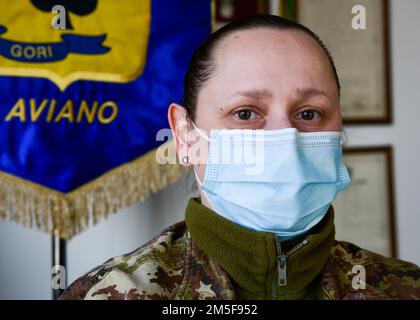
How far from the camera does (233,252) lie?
0.72 m

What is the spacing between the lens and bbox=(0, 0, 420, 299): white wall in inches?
48.0

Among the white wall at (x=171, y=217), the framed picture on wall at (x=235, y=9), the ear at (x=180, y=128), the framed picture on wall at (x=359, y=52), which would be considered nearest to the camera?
the ear at (x=180, y=128)

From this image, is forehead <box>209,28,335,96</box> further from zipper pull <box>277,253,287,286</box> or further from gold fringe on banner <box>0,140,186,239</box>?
gold fringe on banner <box>0,140,186,239</box>

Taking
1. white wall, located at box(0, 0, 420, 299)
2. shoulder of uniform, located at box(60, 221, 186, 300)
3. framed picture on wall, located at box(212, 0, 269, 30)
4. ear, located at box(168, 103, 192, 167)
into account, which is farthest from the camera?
framed picture on wall, located at box(212, 0, 269, 30)

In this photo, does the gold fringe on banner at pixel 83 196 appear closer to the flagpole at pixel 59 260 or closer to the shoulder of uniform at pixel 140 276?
the flagpole at pixel 59 260

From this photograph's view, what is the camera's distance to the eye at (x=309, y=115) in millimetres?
721

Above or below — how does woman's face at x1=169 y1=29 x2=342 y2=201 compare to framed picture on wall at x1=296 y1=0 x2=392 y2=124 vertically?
below

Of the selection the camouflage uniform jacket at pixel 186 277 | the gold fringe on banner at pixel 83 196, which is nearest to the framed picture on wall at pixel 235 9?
the gold fringe on banner at pixel 83 196

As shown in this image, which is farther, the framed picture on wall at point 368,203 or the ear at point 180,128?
the framed picture on wall at point 368,203

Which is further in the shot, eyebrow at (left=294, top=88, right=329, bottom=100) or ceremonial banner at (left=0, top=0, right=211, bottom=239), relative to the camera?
ceremonial banner at (left=0, top=0, right=211, bottom=239)

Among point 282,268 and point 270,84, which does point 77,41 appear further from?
point 282,268

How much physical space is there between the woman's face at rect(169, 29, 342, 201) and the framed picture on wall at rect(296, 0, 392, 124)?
2.65 ft

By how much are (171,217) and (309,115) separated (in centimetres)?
73

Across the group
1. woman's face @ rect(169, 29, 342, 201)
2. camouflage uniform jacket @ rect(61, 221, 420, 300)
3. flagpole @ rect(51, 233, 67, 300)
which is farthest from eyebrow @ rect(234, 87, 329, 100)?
flagpole @ rect(51, 233, 67, 300)
